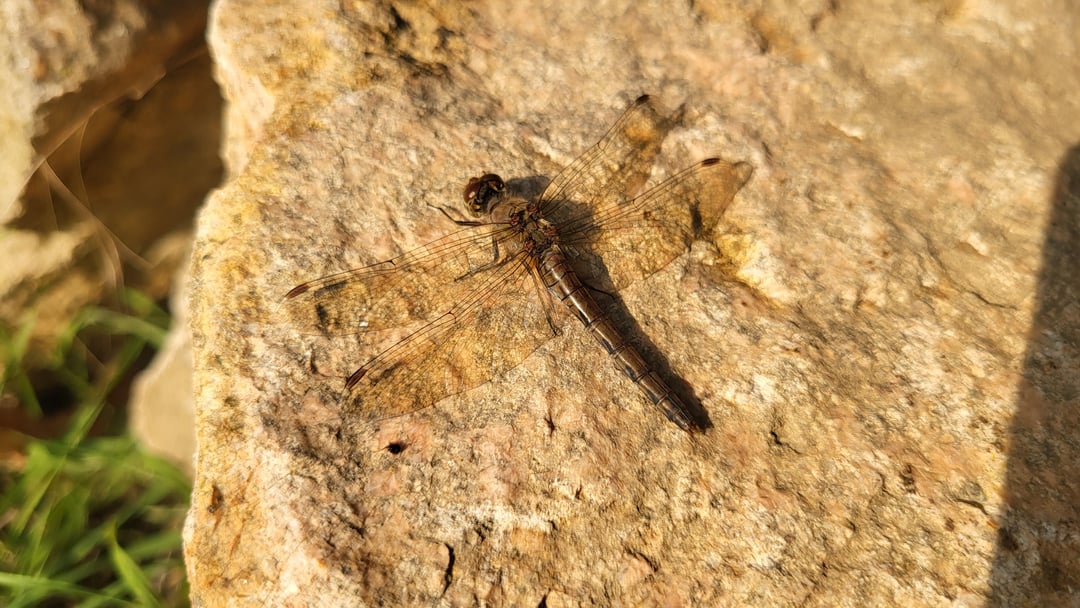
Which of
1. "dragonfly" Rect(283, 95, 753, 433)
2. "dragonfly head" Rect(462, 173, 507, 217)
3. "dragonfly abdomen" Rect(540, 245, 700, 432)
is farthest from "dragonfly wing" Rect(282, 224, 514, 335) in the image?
"dragonfly abdomen" Rect(540, 245, 700, 432)

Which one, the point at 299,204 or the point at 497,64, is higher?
the point at 299,204

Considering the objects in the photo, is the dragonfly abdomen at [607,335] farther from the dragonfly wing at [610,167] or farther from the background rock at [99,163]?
the background rock at [99,163]

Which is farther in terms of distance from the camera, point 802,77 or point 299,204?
point 802,77

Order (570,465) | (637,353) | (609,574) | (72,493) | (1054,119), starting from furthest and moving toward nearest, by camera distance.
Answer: (72,493), (1054,119), (637,353), (570,465), (609,574)

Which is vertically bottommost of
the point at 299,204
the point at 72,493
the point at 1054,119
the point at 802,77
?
the point at 1054,119

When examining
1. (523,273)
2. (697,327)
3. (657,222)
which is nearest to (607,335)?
(697,327)

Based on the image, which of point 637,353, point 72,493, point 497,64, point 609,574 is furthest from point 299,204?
point 72,493

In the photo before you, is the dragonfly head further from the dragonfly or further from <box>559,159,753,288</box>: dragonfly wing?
<box>559,159,753,288</box>: dragonfly wing

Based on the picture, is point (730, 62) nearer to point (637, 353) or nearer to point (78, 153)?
point (637, 353)

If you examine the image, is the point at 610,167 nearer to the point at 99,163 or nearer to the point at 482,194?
the point at 482,194
